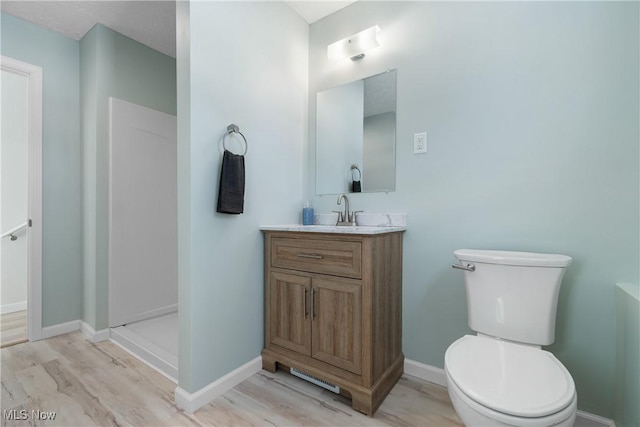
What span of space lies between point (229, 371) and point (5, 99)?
3.61 m

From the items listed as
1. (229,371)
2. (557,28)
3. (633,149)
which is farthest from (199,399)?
(557,28)

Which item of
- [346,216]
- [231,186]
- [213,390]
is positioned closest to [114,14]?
[231,186]

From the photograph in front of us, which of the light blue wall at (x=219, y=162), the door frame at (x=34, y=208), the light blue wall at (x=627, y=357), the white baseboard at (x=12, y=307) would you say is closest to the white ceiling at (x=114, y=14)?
the light blue wall at (x=219, y=162)

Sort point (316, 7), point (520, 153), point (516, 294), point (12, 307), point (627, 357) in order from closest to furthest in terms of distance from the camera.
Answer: point (627, 357) < point (516, 294) < point (520, 153) < point (316, 7) < point (12, 307)

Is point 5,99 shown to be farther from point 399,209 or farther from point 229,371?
point 399,209

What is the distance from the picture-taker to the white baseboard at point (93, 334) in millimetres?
2158

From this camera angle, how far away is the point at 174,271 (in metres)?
2.73

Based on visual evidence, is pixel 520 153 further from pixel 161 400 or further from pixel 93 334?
pixel 93 334

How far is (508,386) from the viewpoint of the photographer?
898 mm

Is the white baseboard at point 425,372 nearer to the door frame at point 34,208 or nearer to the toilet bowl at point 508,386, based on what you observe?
the toilet bowl at point 508,386

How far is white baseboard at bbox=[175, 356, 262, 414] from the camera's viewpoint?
4.57 ft

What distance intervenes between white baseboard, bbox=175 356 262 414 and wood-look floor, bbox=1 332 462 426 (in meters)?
0.03

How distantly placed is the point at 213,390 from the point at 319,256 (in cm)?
88

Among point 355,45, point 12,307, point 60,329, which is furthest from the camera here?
point 12,307
